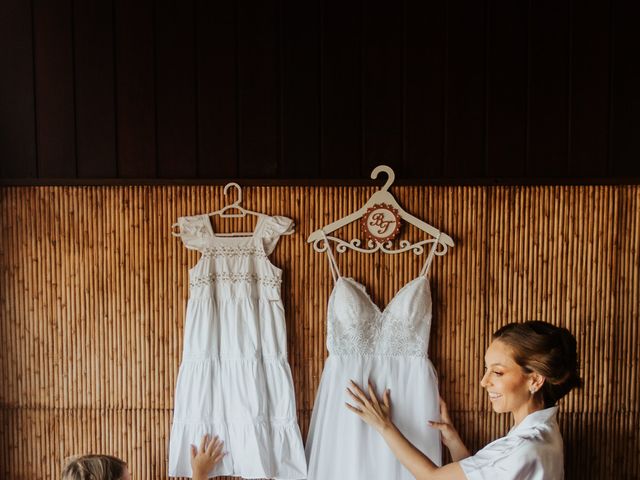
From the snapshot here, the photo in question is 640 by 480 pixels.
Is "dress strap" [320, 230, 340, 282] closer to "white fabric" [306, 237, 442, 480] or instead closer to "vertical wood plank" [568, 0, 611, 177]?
"white fabric" [306, 237, 442, 480]

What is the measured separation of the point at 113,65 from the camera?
1996 mm

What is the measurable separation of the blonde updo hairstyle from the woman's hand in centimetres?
114

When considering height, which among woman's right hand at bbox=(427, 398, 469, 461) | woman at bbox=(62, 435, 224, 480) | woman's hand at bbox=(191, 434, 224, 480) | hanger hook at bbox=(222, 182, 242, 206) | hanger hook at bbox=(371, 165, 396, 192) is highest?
A: hanger hook at bbox=(371, 165, 396, 192)

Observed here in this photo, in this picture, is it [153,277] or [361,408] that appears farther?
[153,277]

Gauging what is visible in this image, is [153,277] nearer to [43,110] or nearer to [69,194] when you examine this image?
[69,194]

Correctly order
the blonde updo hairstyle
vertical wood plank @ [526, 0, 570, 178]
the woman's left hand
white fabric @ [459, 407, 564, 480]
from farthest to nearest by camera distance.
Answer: vertical wood plank @ [526, 0, 570, 178] → the woman's left hand → the blonde updo hairstyle → white fabric @ [459, 407, 564, 480]

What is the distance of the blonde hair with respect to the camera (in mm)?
1482

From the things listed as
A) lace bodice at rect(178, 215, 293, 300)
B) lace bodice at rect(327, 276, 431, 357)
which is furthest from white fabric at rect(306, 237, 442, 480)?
lace bodice at rect(178, 215, 293, 300)

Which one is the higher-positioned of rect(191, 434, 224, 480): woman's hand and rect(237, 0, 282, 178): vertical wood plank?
rect(237, 0, 282, 178): vertical wood plank

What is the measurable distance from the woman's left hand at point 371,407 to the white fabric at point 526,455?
1.23ft

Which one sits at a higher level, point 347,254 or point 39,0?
point 39,0

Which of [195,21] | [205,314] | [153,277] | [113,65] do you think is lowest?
[205,314]

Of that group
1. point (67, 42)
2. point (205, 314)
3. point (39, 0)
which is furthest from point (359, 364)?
point (39, 0)

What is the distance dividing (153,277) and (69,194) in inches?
18.0
